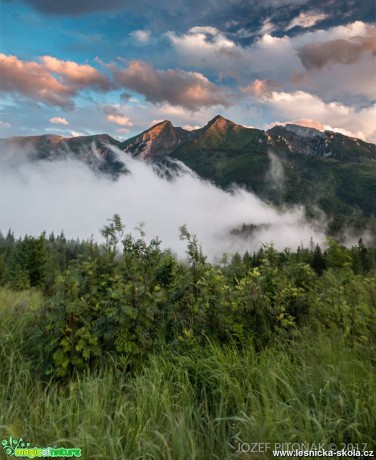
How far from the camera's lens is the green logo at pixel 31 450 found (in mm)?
3230

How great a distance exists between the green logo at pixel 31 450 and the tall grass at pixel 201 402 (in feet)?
0.27

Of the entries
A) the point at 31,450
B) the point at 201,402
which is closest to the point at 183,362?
the point at 201,402

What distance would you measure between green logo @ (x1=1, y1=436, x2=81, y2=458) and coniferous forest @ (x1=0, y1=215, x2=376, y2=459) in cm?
10

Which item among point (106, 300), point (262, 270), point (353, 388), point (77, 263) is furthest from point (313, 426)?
point (77, 263)

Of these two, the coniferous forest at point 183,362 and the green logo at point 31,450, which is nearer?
the green logo at point 31,450

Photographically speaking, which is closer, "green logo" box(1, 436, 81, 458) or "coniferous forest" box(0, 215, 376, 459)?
"green logo" box(1, 436, 81, 458)

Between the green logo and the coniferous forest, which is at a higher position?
the coniferous forest

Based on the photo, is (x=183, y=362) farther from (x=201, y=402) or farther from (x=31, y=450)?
(x=31, y=450)

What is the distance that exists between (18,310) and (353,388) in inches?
264

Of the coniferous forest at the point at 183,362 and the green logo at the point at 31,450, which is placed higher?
the coniferous forest at the point at 183,362

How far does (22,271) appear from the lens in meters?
53.5

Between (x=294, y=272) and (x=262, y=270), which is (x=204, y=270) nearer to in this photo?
(x=262, y=270)

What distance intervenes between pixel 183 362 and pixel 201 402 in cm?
84

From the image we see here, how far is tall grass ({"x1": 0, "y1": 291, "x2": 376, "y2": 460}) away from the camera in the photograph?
3322 mm
